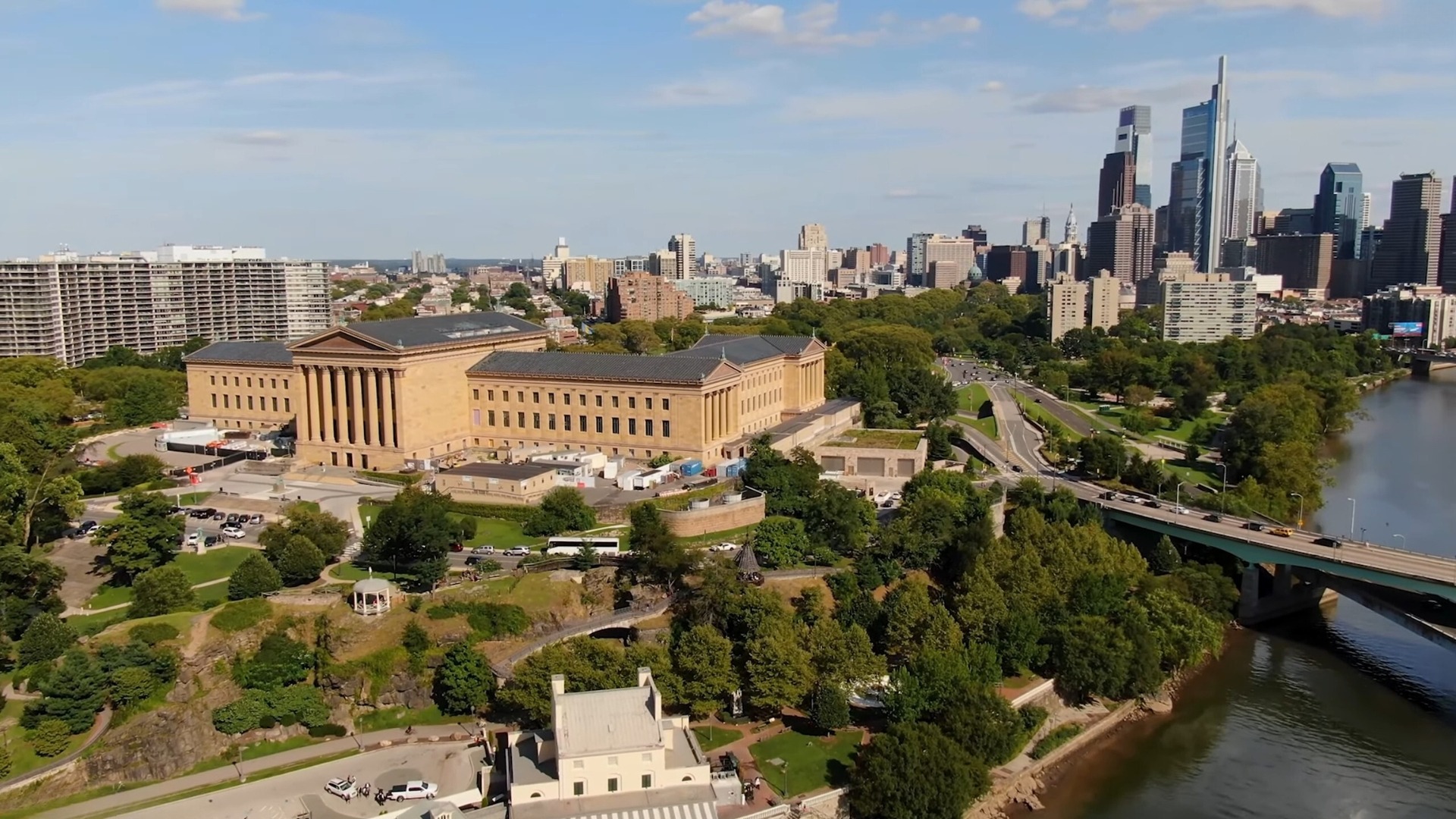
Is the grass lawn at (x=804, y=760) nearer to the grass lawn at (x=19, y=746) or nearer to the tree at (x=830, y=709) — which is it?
the tree at (x=830, y=709)

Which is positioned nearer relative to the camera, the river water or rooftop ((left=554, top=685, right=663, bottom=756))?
rooftop ((left=554, top=685, right=663, bottom=756))

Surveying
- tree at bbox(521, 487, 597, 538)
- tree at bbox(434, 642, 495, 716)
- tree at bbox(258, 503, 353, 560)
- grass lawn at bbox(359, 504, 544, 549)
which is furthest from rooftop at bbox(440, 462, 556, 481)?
tree at bbox(434, 642, 495, 716)

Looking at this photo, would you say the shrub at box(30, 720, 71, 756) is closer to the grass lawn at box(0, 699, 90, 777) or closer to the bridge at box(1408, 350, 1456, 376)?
the grass lawn at box(0, 699, 90, 777)

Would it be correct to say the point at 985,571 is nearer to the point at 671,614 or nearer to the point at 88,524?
the point at 671,614

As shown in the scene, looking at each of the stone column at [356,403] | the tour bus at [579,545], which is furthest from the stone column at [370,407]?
the tour bus at [579,545]

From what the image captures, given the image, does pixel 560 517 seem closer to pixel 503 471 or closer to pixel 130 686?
pixel 503 471

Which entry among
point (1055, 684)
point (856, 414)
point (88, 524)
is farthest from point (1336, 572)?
point (88, 524)

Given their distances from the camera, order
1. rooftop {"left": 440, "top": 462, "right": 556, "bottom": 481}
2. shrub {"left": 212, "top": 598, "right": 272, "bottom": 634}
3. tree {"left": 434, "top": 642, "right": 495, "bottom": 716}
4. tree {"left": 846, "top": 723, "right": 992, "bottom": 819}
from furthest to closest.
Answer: rooftop {"left": 440, "top": 462, "right": 556, "bottom": 481} < shrub {"left": 212, "top": 598, "right": 272, "bottom": 634} < tree {"left": 434, "top": 642, "right": 495, "bottom": 716} < tree {"left": 846, "top": 723, "right": 992, "bottom": 819}
